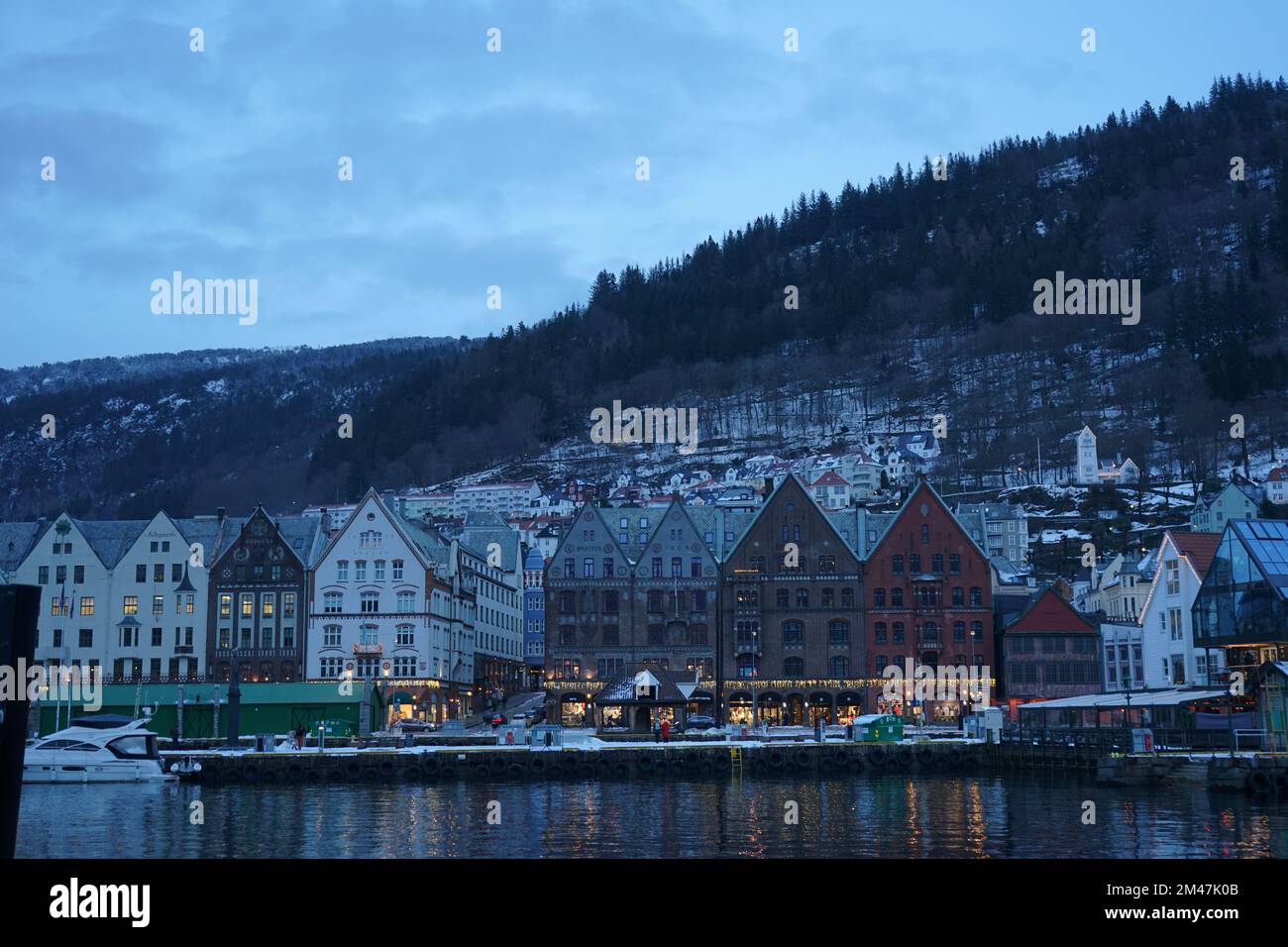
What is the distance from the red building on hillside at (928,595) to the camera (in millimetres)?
117062

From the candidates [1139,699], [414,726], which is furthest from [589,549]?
[1139,699]

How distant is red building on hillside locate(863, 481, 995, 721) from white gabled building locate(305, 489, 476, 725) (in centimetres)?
3760

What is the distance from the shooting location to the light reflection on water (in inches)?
1670

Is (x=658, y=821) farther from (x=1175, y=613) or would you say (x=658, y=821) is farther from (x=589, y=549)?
(x=1175, y=613)

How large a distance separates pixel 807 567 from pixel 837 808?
61.0 metres

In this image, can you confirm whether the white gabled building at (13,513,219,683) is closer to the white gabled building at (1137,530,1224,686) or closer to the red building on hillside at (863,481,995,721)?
the red building on hillside at (863,481,995,721)

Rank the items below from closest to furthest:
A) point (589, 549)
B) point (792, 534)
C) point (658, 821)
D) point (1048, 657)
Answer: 1. point (658, 821)
2. point (1048, 657)
3. point (792, 534)
4. point (589, 549)

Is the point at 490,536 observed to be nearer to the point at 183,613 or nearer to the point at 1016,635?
the point at 183,613

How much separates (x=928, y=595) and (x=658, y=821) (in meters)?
69.1

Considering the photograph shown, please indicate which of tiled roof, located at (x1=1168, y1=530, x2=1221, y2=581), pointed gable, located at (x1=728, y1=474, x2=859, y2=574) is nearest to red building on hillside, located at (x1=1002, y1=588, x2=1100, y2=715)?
tiled roof, located at (x1=1168, y1=530, x2=1221, y2=581)

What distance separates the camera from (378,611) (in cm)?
11700

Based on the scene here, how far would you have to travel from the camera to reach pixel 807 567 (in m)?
118
